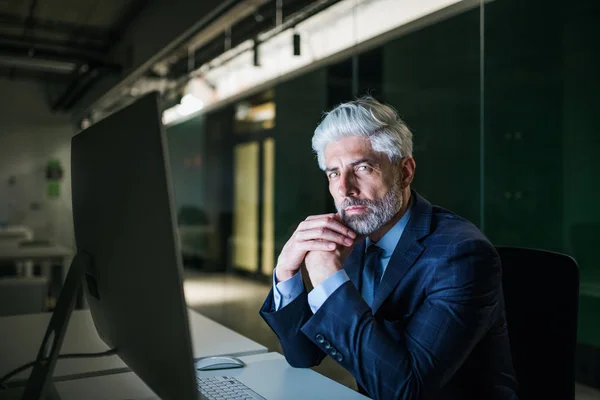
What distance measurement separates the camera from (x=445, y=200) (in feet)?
11.5

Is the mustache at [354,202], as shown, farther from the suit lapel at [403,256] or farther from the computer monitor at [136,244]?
the computer monitor at [136,244]

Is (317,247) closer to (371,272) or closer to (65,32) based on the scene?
(371,272)

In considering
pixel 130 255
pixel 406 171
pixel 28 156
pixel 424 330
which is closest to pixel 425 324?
pixel 424 330

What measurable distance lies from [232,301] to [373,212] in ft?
15.7

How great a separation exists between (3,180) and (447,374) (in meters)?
9.97

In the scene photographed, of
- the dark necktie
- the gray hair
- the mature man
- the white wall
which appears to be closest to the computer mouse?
the mature man

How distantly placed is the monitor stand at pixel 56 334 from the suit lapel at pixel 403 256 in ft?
2.32

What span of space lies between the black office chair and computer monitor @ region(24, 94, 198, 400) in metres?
1.02

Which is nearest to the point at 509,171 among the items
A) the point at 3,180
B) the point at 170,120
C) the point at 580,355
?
the point at 580,355

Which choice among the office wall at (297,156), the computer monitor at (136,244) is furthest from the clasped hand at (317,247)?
the office wall at (297,156)

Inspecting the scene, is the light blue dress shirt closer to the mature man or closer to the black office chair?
the mature man

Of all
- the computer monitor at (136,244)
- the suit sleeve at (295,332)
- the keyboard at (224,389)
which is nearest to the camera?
the computer monitor at (136,244)

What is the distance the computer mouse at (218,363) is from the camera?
1.46 meters

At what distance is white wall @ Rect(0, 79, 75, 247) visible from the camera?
9.50m
